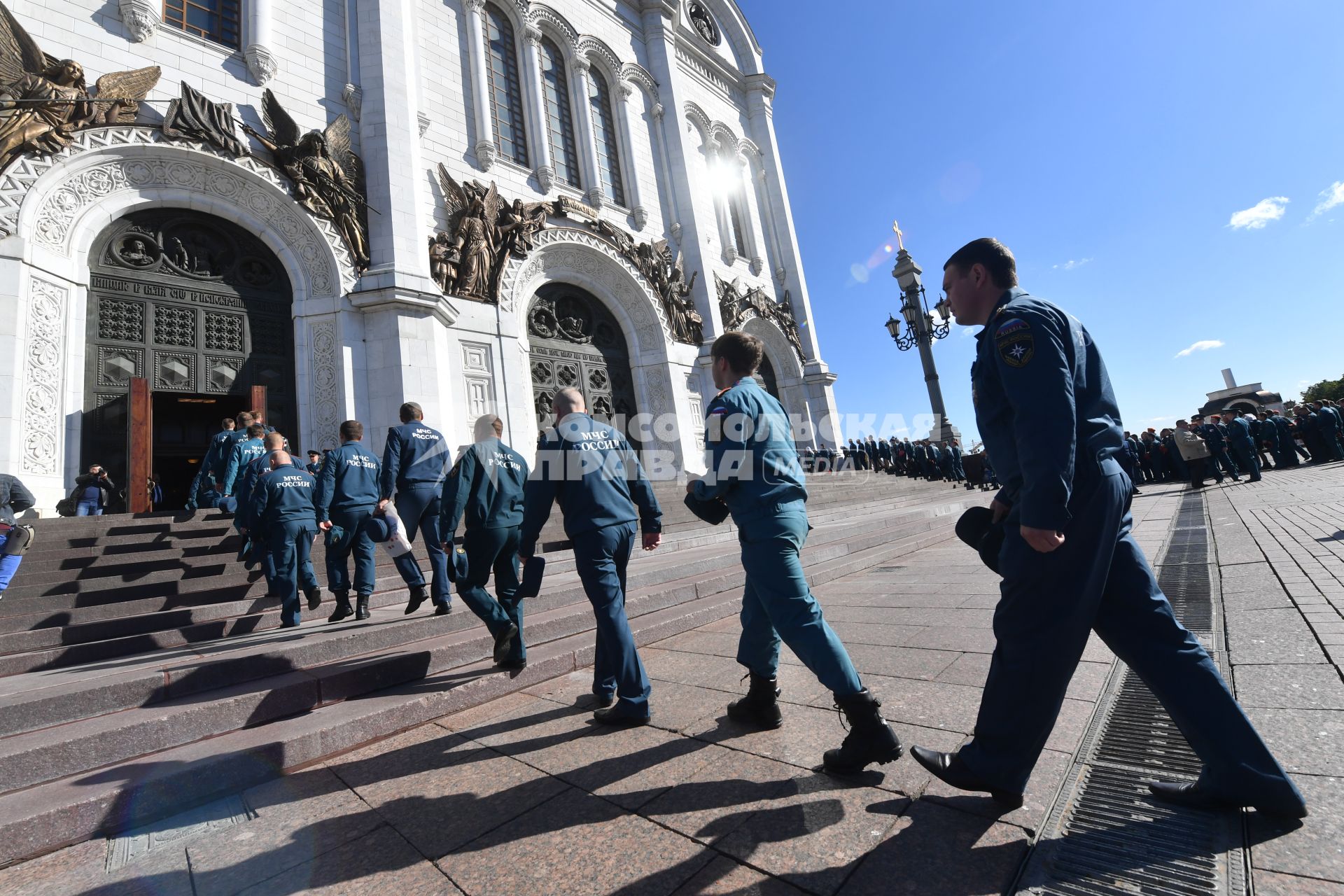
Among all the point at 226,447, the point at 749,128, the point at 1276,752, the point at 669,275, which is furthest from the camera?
the point at 749,128

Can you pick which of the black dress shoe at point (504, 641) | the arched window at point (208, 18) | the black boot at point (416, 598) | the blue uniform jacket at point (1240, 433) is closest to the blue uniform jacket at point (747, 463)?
the black dress shoe at point (504, 641)

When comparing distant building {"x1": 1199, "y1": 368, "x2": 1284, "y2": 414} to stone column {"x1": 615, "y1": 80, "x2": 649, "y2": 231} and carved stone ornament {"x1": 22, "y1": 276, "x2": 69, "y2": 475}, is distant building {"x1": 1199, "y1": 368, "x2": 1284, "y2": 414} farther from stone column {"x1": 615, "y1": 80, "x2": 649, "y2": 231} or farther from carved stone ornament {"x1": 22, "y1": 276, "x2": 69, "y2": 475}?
carved stone ornament {"x1": 22, "y1": 276, "x2": 69, "y2": 475}

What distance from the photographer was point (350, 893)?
1548 millimetres

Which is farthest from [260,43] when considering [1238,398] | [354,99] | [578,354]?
[1238,398]

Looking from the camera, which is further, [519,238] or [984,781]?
[519,238]

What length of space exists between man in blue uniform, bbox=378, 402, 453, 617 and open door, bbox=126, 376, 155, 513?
5.11 m

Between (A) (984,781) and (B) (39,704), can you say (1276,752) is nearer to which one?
(A) (984,781)

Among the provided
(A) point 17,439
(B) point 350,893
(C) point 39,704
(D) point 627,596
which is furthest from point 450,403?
(B) point 350,893

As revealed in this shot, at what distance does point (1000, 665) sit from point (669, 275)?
14869 millimetres

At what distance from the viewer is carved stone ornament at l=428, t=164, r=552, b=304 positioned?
1093 cm

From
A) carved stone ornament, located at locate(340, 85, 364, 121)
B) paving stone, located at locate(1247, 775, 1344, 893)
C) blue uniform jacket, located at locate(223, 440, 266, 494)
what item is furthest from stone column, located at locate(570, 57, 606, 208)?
paving stone, located at locate(1247, 775, 1344, 893)

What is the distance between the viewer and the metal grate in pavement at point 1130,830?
130 cm

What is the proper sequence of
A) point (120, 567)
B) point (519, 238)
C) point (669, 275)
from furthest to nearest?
point (669, 275)
point (519, 238)
point (120, 567)

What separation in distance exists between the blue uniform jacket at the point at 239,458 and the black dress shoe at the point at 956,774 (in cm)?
659
